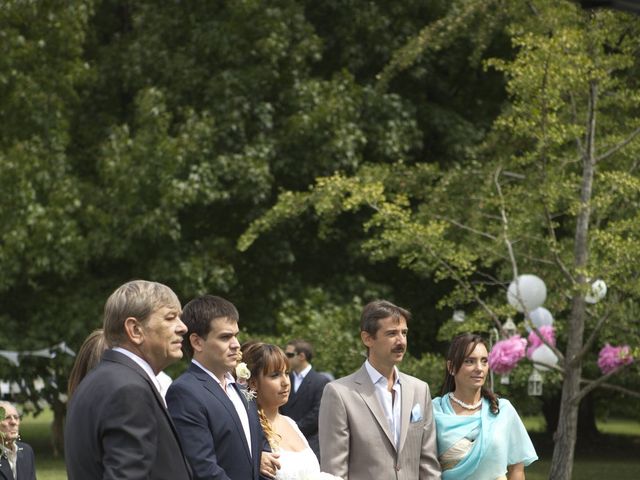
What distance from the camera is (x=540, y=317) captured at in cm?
1407

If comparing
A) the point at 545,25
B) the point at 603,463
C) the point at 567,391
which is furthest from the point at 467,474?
the point at 603,463

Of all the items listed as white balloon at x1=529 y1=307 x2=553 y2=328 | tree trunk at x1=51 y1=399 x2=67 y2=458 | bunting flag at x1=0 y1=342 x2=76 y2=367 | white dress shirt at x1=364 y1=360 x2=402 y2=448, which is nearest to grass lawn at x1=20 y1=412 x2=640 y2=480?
tree trunk at x1=51 y1=399 x2=67 y2=458

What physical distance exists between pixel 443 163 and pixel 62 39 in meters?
6.97

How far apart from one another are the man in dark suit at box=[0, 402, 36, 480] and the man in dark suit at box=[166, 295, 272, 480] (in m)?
3.09

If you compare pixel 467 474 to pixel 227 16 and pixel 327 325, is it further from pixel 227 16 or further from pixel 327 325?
pixel 227 16

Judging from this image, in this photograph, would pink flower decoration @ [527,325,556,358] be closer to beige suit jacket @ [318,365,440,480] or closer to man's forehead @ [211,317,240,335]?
beige suit jacket @ [318,365,440,480]

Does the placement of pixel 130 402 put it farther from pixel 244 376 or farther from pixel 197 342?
pixel 244 376

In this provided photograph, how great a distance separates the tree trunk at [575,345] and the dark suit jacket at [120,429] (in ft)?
31.0

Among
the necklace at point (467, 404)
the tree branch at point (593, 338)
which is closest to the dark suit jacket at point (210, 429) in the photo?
the necklace at point (467, 404)

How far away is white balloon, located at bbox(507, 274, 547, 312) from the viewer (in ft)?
45.2

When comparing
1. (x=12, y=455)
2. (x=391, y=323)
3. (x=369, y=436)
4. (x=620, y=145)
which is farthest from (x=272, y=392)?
(x=620, y=145)

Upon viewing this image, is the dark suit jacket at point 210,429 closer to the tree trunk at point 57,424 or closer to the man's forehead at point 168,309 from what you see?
the man's forehead at point 168,309

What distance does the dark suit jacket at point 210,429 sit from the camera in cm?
508

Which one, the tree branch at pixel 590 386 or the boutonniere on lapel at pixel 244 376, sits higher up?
the boutonniere on lapel at pixel 244 376
